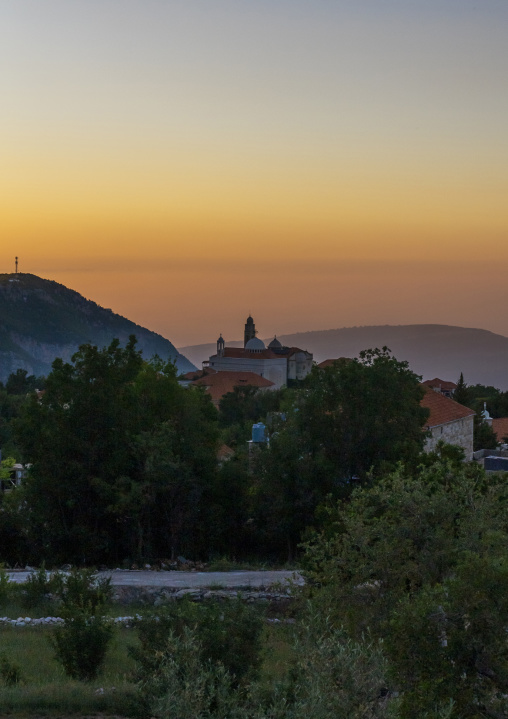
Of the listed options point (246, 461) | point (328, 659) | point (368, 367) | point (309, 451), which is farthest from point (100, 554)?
point (328, 659)

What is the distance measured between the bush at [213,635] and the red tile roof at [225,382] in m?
62.7

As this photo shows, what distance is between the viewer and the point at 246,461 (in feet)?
68.1

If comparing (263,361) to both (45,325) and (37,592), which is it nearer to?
(45,325)

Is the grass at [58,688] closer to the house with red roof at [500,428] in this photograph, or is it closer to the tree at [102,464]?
the tree at [102,464]

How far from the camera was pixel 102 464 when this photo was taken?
763 inches

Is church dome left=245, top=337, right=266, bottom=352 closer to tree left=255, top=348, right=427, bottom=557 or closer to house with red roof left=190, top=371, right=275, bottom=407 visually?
house with red roof left=190, top=371, right=275, bottom=407

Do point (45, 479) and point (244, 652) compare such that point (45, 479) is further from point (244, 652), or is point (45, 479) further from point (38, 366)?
point (38, 366)

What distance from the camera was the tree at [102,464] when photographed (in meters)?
18.9

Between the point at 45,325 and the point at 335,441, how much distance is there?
156 m

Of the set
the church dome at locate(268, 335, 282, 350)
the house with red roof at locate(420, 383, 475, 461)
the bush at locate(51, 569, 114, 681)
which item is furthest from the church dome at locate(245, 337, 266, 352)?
the bush at locate(51, 569, 114, 681)

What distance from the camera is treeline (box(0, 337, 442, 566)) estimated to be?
19.1m

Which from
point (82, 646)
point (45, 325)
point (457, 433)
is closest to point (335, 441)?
point (82, 646)

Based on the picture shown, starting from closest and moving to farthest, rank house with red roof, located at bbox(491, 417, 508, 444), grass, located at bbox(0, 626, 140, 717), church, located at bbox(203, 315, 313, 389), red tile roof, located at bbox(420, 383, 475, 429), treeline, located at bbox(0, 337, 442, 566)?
grass, located at bbox(0, 626, 140, 717) → treeline, located at bbox(0, 337, 442, 566) → red tile roof, located at bbox(420, 383, 475, 429) → house with red roof, located at bbox(491, 417, 508, 444) → church, located at bbox(203, 315, 313, 389)

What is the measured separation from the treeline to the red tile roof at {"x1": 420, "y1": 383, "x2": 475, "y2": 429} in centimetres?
1066
